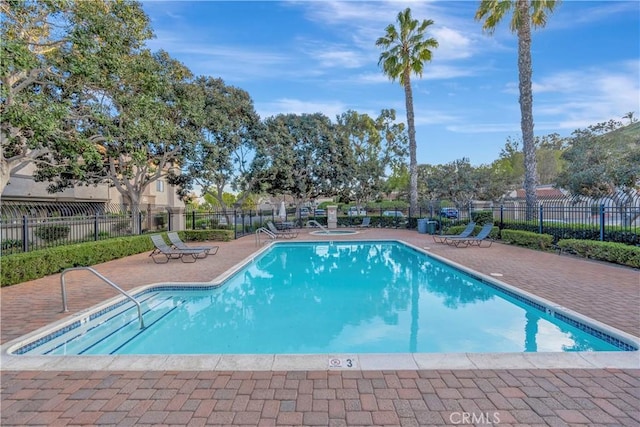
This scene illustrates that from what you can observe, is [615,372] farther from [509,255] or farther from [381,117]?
[381,117]

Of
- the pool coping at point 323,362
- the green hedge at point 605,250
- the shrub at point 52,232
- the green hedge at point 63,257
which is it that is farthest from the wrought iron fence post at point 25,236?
the green hedge at point 605,250

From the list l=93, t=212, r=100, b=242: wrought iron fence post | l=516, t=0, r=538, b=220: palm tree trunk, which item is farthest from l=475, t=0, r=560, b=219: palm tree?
l=93, t=212, r=100, b=242: wrought iron fence post

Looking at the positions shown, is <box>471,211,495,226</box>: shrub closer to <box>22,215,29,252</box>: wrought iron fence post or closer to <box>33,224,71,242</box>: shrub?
<box>33,224,71,242</box>: shrub

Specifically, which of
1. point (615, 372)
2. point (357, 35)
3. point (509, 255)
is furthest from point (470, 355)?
point (357, 35)

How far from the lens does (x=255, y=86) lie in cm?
2083

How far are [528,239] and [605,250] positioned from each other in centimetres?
321

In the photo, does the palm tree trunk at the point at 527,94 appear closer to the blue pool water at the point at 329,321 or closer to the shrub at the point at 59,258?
the blue pool water at the point at 329,321

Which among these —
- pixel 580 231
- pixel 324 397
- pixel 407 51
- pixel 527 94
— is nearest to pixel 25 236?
pixel 324 397

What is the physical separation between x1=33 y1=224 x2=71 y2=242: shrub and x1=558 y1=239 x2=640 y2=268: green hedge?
15672mm

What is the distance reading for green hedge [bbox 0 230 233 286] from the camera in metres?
7.30

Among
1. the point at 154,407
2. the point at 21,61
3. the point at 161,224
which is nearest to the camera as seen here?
the point at 154,407

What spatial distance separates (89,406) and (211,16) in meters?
12.1
